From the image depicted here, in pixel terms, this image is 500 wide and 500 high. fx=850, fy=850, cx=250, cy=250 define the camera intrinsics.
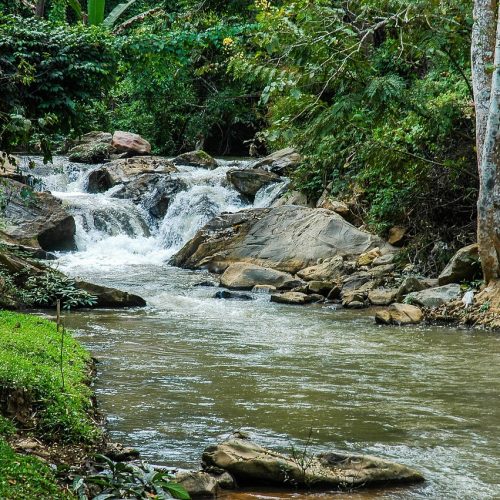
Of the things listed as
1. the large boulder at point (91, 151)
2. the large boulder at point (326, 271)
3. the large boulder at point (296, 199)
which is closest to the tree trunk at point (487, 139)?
the large boulder at point (326, 271)

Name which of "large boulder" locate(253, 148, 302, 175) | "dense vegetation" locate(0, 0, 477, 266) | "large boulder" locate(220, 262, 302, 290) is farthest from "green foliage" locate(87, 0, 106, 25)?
"large boulder" locate(253, 148, 302, 175)

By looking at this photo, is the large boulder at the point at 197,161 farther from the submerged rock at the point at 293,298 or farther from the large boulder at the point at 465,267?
the large boulder at the point at 465,267

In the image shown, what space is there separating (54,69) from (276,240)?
13109 mm

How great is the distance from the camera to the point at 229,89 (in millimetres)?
32156

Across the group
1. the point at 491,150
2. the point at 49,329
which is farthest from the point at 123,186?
the point at 49,329

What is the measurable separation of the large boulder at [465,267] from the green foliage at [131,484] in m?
10.4

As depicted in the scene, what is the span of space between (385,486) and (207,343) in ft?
18.9

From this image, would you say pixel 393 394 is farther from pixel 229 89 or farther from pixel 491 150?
pixel 229 89

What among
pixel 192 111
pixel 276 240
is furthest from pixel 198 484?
pixel 192 111

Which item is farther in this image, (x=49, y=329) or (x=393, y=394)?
(x=49, y=329)

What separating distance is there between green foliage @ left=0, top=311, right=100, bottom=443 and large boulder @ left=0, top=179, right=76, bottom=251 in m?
11.2

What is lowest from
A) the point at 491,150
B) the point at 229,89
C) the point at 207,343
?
the point at 207,343

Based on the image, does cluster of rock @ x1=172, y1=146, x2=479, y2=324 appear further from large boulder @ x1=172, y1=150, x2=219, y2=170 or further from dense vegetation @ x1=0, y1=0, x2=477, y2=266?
large boulder @ x1=172, y1=150, x2=219, y2=170

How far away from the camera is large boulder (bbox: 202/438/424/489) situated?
221 inches
